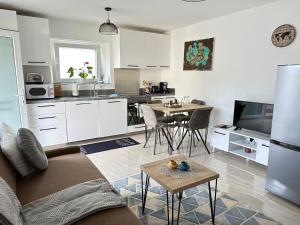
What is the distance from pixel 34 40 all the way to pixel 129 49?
72.9 inches

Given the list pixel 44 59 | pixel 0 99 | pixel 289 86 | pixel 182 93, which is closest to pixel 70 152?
pixel 0 99

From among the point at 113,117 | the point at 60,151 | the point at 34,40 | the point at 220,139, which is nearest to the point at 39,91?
the point at 34,40

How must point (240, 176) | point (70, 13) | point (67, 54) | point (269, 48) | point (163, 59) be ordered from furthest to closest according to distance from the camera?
1. point (163, 59)
2. point (67, 54)
3. point (70, 13)
4. point (269, 48)
5. point (240, 176)

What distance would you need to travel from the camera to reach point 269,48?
3.20 metres

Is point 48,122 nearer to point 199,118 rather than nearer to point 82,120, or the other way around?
point 82,120

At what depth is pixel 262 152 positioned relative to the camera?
2979mm

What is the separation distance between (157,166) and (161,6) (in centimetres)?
255

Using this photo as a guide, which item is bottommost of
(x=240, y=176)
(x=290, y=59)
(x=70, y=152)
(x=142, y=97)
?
(x=240, y=176)

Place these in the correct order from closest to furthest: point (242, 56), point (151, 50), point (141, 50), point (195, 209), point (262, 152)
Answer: point (195, 209)
point (262, 152)
point (242, 56)
point (141, 50)
point (151, 50)

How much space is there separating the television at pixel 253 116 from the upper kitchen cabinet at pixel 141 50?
2314 mm

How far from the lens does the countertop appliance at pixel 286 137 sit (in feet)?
6.91

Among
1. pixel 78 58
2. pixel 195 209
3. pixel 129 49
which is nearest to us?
pixel 195 209

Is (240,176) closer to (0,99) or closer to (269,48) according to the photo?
(269,48)

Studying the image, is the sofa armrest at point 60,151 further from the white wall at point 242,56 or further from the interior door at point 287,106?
the white wall at point 242,56
